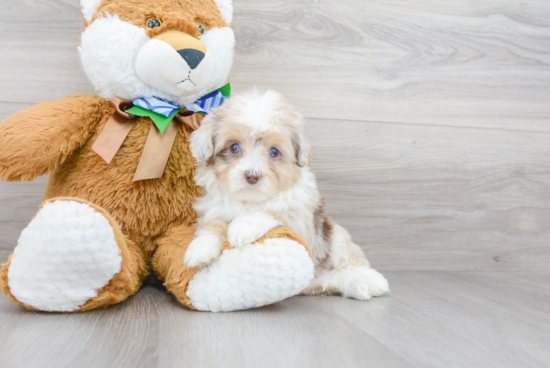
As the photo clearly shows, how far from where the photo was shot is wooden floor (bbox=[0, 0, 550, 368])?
159cm

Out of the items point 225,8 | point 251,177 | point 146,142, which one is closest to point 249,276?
point 251,177

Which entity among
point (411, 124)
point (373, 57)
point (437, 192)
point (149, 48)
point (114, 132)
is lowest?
point (437, 192)

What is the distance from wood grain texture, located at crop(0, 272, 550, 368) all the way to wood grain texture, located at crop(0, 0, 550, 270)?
1.87ft

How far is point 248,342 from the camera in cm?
95

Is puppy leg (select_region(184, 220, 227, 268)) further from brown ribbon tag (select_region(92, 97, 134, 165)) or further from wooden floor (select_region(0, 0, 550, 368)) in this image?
brown ribbon tag (select_region(92, 97, 134, 165))

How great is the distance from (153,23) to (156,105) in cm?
23

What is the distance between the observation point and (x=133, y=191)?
1285mm

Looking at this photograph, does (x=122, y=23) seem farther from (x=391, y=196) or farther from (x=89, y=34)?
(x=391, y=196)

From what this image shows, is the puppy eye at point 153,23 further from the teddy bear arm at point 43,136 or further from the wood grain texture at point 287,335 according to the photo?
the wood grain texture at point 287,335

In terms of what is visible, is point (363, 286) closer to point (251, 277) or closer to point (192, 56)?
point (251, 277)

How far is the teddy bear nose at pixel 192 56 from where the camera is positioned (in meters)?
1.22

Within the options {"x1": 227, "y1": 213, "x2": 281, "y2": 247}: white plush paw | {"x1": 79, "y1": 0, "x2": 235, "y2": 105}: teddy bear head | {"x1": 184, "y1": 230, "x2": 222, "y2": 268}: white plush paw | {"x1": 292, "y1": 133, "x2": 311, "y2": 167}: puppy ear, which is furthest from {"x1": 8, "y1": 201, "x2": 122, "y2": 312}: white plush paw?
{"x1": 292, "y1": 133, "x2": 311, "y2": 167}: puppy ear

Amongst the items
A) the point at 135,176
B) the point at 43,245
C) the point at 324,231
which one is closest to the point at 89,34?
the point at 135,176

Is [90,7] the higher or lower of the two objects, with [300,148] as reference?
higher
